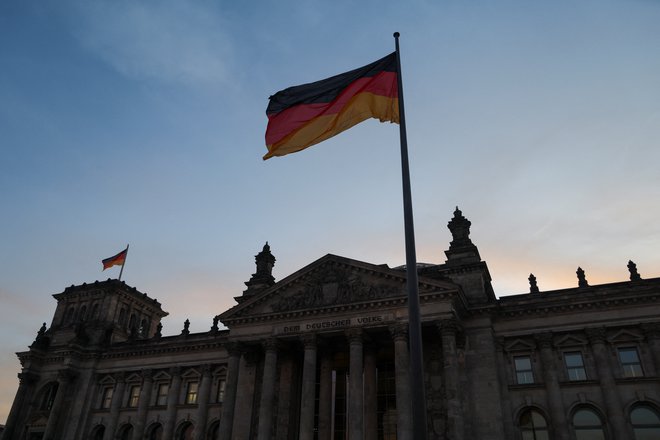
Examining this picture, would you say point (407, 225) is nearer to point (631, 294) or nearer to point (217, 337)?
point (631, 294)

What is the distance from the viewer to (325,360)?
1527 inches

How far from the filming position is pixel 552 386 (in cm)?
3322

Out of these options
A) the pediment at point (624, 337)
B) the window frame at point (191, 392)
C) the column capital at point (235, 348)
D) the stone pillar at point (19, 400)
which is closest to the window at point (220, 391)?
the window frame at point (191, 392)

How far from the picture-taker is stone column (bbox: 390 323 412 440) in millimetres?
30859

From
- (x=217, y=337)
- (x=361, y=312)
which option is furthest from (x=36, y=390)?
(x=361, y=312)

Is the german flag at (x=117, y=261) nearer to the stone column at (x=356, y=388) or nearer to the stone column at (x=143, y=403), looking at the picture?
the stone column at (x=143, y=403)

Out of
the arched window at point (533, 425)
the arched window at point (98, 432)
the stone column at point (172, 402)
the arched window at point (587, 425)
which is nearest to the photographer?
the arched window at point (587, 425)

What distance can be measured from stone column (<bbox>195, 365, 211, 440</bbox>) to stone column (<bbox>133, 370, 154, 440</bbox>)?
590 centimetres

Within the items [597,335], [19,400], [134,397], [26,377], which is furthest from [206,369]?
[597,335]

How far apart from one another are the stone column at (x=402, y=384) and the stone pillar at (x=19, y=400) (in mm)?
39395

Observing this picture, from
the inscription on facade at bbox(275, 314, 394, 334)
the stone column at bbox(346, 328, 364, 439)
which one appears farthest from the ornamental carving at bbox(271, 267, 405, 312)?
the stone column at bbox(346, 328, 364, 439)

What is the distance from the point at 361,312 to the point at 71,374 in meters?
33.1

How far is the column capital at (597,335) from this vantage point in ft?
110

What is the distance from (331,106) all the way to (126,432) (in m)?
43.0
